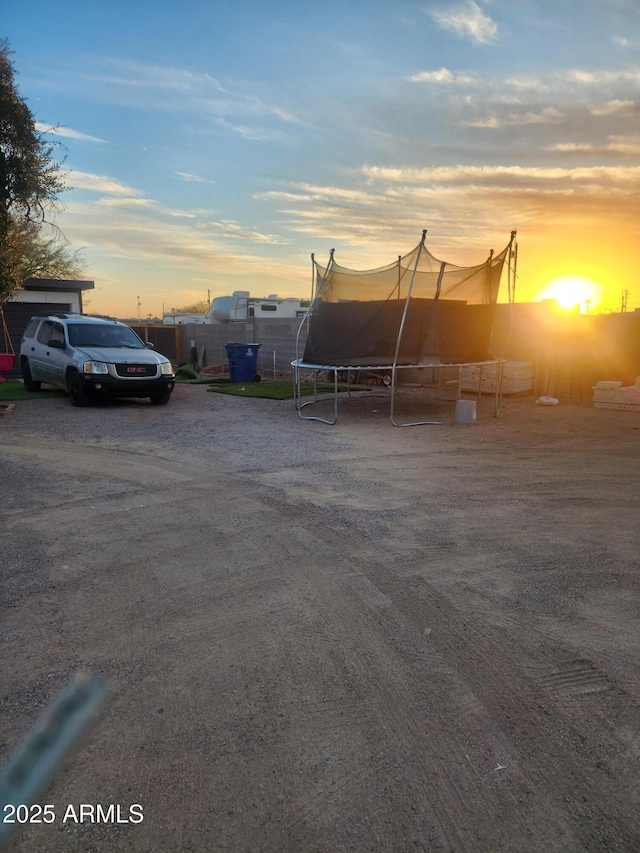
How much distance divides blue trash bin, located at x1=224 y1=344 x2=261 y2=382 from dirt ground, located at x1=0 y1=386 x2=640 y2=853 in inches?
391

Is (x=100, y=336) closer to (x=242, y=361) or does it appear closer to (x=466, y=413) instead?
(x=242, y=361)

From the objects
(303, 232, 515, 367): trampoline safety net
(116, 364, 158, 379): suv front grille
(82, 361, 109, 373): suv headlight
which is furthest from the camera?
(303, 232, 515, 367): trampoline safety net

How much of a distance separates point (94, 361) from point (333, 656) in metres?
9.57

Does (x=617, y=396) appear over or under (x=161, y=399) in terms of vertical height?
over

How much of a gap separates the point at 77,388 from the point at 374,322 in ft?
21.0

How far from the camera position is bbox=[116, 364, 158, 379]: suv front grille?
11.0 metres

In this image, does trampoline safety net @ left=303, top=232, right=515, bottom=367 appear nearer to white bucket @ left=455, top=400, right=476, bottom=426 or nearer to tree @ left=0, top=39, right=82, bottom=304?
white bucket @ left=455, top=400, right=476, bottom=426

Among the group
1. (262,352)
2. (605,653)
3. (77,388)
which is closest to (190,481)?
(605,653)

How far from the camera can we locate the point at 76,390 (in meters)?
11.1

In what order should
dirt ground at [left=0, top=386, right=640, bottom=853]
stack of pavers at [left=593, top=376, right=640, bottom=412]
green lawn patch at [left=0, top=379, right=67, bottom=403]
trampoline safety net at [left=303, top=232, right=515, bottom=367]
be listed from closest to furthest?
dirt ground at [left=0, top=386, right=640, bottom=853]
stack of pavers at [left=593, top=376, right=640, bottom=412]
trampoline safety net at [left=303, top=232, right=515, bottom=367]
green lawn patch at [left=0, top=379, right=67, bottom=403]

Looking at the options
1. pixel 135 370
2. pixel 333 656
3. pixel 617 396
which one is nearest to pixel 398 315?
pixel 617 396

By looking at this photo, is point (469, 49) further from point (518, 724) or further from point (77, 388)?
point (518, 724)

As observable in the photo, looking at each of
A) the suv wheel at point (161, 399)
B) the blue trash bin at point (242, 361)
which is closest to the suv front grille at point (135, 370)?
the suv wheel at point (161, 399)

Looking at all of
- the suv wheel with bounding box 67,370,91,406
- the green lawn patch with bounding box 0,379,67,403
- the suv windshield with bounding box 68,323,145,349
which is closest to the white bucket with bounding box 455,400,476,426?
the suv windshield with bounding box 68,323,145,349
